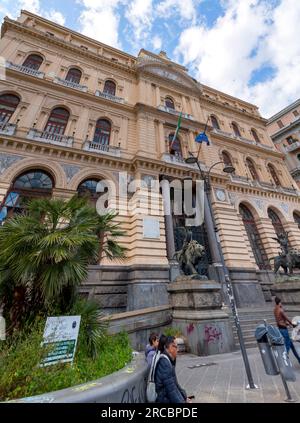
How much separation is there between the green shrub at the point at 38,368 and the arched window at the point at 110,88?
2203cm

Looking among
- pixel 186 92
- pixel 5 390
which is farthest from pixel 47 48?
pixel 5 390

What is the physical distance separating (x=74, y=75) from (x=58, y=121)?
6.91 meters

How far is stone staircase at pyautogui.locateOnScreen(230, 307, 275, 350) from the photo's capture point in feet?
29.8

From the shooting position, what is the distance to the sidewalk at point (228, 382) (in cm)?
436

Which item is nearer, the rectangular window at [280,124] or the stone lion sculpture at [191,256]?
the stone lion sculpture at [191,256]

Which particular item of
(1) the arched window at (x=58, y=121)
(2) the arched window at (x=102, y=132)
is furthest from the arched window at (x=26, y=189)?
(2) the arched window at (x=102, y=132)

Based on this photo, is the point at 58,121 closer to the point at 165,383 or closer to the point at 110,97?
the point at 110,97

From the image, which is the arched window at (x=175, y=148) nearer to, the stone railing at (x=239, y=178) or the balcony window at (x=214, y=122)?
the stone railing at (x=239, y=178)

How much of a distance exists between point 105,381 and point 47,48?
26214mm

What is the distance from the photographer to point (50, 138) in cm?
1503

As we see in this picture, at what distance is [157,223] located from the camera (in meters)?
14.5

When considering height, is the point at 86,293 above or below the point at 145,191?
below

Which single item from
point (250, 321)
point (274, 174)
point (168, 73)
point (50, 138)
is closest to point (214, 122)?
point (168, 73)

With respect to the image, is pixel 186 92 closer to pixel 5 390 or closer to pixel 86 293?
pixel 86 293
